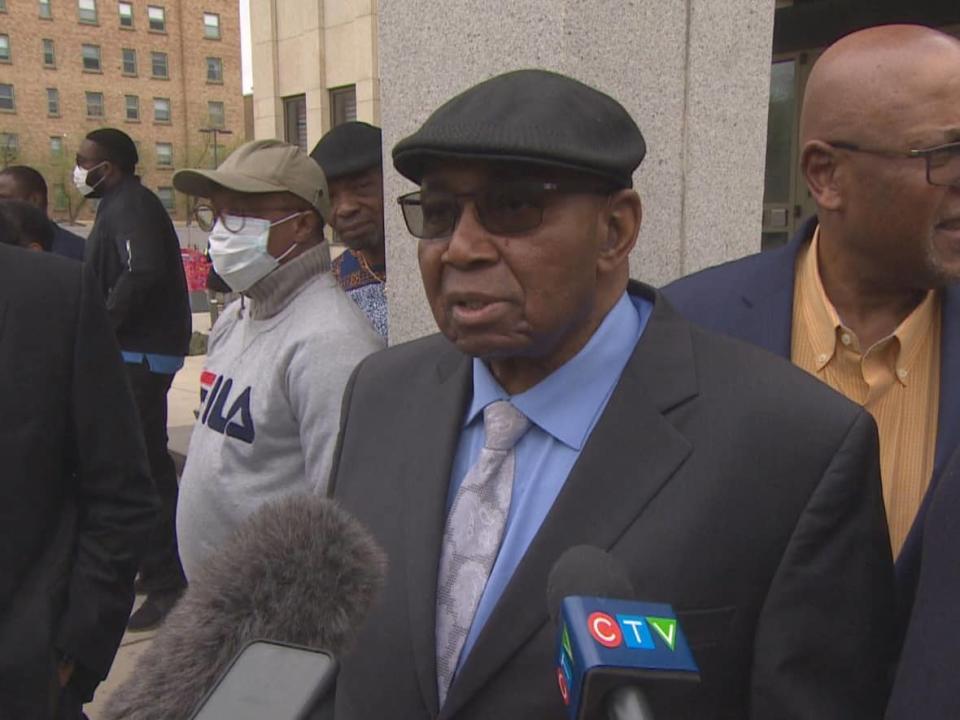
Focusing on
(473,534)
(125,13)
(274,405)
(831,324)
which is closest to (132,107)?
(125,13)

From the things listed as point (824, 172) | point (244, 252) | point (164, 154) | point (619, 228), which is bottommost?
point (244, 252)

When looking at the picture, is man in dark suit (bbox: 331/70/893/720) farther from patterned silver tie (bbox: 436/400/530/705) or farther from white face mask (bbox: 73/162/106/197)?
white face mask (bbox: 73/162/106/197)

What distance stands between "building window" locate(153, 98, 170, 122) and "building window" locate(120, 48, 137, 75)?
8.45ft

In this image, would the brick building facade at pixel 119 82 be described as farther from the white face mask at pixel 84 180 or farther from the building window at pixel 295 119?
the white face mask at pixel 84 180

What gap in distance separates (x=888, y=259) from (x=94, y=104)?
75783 mm

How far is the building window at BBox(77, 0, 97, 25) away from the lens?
66.9m

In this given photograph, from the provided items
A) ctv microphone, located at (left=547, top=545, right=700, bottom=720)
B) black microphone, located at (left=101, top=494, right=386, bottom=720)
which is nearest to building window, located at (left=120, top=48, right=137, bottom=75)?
black microphone, located at (left=101, top=494, right=386, bottom=720)

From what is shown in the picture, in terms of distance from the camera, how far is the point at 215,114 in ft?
244

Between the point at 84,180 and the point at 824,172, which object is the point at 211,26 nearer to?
the point at 84,180

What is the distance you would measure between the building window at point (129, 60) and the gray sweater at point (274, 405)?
73.6 meters

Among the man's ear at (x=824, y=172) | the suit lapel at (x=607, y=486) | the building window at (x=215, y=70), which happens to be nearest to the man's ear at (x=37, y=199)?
the man's ear at (x=824, y=172)

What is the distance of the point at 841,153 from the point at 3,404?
2041mm

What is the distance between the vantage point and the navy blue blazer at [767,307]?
1.96 meters

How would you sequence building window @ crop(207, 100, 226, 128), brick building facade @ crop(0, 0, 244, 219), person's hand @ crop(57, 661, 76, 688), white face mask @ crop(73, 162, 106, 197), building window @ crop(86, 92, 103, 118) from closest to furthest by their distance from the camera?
person's hand @ crop(57, 661, 76, 688) < white face mask @ crop(73, 162, 106, 197) < brick building facade @ crop(0, 0, 244, 219) < building window @ crop(86, 92, 103, 118) < building window @ crop(207, 100, 226, 128)
